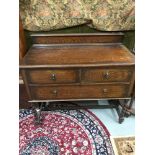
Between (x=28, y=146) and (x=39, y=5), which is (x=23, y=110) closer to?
(x=28, y=146)

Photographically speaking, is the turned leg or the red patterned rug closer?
the red patterned rug

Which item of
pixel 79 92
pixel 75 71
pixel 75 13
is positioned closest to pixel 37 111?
pixel 79 92

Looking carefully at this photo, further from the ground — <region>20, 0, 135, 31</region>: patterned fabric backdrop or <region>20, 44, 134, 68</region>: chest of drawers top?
<region>20, 0, 135, 31</region>: patterned fabric backdrop

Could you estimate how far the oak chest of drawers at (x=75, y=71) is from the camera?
143 centimetres

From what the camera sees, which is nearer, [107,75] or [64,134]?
[107,75]

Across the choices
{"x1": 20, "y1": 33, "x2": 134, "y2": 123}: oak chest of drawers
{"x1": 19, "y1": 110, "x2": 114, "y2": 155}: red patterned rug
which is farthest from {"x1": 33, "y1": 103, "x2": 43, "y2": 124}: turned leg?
{"x1": 20, "y1": 33, "x2": 134, "y2": 123}: oak chest of drawers

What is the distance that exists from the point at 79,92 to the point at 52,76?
27 cm

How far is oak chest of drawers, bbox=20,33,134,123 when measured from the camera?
1.43 meters

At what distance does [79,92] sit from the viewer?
1.56 meters

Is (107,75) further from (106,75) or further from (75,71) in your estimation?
(75,71)

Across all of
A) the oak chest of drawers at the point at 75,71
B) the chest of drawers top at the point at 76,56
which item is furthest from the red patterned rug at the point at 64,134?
the chest of drawers top at the point at 76,56

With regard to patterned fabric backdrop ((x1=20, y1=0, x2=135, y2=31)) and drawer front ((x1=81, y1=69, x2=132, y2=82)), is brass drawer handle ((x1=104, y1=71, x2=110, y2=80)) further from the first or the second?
patterned fabric backdrop ((x1=20, y1=0, x2=135, y2=31))

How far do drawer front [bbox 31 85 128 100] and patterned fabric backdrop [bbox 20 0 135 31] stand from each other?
22.2 inches

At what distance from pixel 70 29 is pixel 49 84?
613 millimetres
